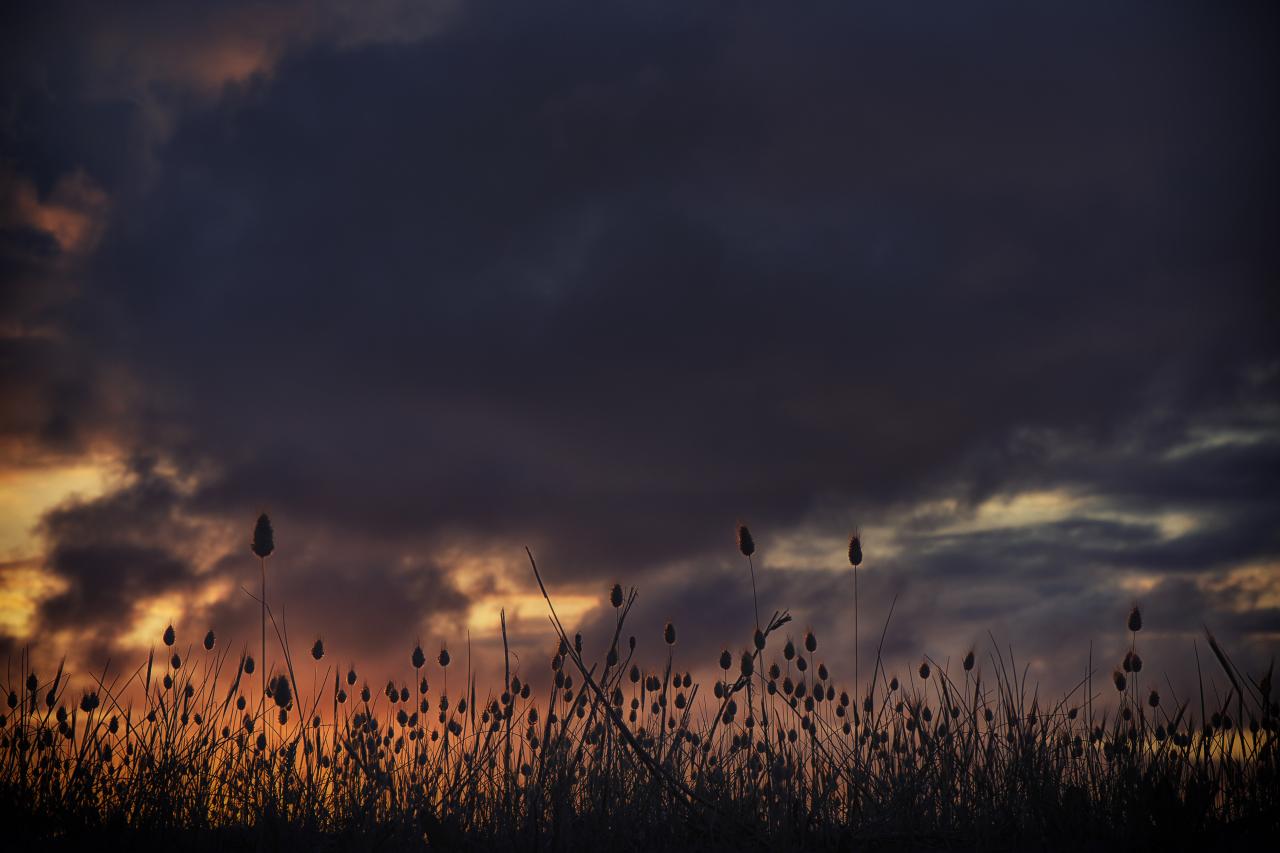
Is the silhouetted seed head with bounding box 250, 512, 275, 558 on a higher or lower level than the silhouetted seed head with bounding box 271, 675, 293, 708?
higher

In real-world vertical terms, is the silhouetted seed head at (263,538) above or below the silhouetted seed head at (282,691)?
above

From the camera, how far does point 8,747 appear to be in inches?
311

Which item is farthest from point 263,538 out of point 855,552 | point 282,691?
point 855,552

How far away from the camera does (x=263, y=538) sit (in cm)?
662

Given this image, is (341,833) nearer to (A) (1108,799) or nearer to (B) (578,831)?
(B) (578,831)

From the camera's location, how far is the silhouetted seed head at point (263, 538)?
6.57 metres

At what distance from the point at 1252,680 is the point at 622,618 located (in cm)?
420

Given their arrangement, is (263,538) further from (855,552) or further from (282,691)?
(855,552)

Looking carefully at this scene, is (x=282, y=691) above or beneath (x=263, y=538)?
beneath

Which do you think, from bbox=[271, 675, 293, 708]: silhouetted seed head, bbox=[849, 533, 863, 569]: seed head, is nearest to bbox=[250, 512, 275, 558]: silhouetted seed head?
bbox=[271, 675, 293, 708]: silhouetted seed head

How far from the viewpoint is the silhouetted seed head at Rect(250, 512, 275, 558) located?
657 cm

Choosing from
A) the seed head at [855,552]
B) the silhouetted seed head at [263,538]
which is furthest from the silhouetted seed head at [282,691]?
the seed head at [855,552]

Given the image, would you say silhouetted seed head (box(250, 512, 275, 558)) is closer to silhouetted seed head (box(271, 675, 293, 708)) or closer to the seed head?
silhouetted seed head (box(271, 675, 293, 708))

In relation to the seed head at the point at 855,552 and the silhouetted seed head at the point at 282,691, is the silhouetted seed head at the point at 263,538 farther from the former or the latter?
the seed head at the point at 855,552
